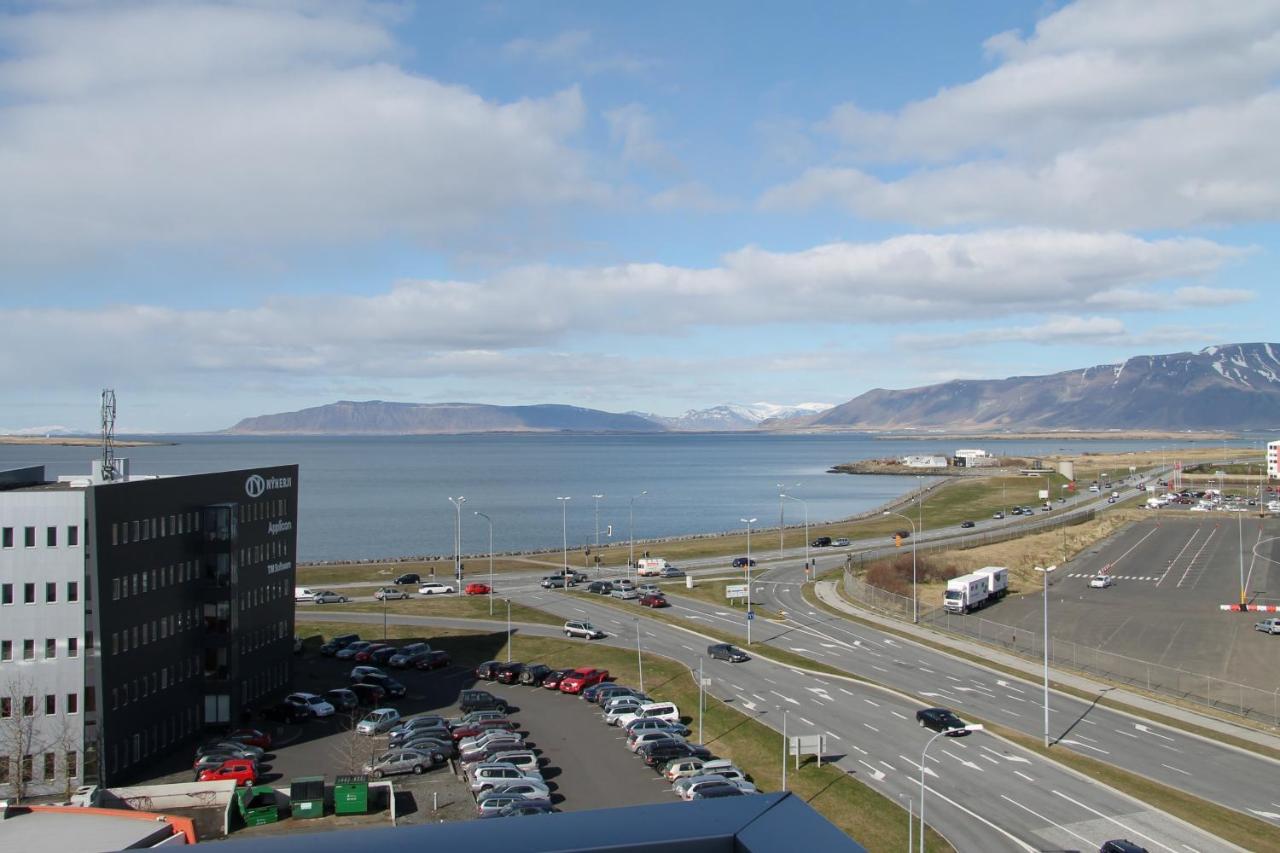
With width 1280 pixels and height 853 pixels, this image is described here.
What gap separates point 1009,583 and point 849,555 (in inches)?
692

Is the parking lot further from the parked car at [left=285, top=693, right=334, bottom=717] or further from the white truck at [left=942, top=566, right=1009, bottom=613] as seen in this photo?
Result: the white truck at [left=942, top=566, right=1009, bottom=613]

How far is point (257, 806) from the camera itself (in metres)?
36.6

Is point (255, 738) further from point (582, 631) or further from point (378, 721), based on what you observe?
point (582, 631)

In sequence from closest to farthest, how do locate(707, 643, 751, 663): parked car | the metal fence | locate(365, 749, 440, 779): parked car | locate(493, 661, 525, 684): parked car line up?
locate(365, 749, 440, 779): parked car, the metal fence, locate(493, 661, 525, 684): parked car, locate(707, 643, 751, 663): parked car

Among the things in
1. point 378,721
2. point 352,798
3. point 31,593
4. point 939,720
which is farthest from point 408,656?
point 939,720

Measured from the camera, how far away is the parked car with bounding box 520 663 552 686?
56.7 m

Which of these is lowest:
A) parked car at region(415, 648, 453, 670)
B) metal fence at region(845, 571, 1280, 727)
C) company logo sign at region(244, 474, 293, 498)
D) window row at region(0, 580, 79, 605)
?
parked car at region(415, 648, 453, 670)

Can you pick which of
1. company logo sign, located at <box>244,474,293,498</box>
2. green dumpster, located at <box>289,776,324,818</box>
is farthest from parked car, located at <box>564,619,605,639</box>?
green dumpster, located at <box>289,776,324,818</box>

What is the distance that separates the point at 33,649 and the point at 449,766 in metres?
17.9

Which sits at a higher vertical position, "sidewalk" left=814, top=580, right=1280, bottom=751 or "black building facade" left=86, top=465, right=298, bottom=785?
"black building facade" left=86, top=465, right=298, bottom=785

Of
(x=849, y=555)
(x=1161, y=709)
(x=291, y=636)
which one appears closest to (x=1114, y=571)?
(x=849, y=555)

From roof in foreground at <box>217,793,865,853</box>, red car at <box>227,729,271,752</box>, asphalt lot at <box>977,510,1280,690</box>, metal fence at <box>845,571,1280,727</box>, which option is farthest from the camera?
asphalt lot at <box>977,510,1280,690</box>

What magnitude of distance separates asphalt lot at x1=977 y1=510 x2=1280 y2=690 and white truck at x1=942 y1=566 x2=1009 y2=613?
1.25 meters

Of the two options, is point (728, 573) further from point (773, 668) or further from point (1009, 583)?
point (773, 668)
